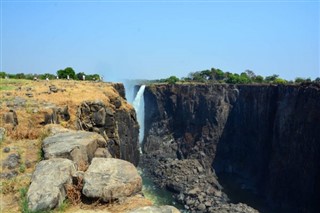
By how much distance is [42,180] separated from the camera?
9.31 m

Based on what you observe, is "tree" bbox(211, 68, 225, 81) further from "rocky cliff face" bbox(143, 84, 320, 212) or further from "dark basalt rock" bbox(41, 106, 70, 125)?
"dark basalt rock" bbox(41, 106, 70, 125)

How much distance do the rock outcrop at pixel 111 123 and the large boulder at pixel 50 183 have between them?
11194mm

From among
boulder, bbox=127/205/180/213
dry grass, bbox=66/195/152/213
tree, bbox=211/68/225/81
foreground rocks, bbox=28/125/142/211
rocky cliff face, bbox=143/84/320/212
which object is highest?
tree, bbox=211/68/225/81

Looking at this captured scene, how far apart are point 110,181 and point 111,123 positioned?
1763 cm

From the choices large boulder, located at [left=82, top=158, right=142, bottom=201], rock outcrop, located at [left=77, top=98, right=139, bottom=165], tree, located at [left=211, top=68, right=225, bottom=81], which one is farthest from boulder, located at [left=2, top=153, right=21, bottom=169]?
tree, located at [left=211, top=68, right=225, bottom=81]

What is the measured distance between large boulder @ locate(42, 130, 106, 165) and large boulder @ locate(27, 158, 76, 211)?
2.37 feet

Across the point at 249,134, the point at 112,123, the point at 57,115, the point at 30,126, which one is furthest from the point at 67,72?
the point at 30,126

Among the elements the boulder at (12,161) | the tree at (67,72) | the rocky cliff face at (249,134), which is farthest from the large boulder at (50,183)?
the tree at (67,72)

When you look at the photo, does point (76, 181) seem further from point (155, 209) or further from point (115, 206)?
point (155, 209)

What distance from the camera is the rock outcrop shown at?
77.3 feet

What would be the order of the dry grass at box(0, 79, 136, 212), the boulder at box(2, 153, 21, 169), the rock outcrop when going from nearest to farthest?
the dry grass at box(0, 79, 136, 212) → the boulder at box(2, 153, 21, 169) → the rock outcrop

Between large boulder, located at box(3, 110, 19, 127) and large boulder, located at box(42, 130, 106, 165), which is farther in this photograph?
large boulder, located at box(3, 110, 19, 127)

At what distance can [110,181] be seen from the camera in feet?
29.9

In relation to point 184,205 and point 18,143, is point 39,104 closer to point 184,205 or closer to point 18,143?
point 18,143
